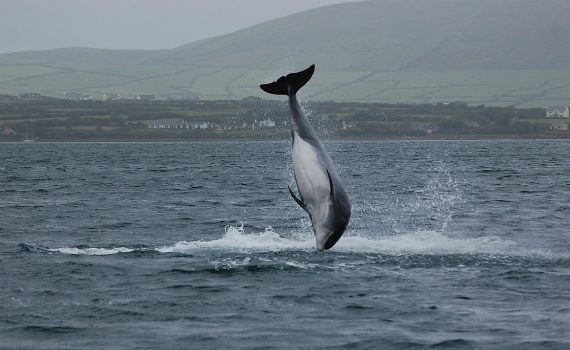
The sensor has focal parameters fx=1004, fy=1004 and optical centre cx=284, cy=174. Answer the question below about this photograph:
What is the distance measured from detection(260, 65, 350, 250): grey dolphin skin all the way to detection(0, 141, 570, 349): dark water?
7.84ft

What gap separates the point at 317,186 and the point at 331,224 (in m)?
0.77

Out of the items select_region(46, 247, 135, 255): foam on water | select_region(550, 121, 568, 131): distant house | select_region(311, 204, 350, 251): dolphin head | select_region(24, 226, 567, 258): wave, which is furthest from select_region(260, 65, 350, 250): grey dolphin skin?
select_region(550, 121, 568, 131): distant house

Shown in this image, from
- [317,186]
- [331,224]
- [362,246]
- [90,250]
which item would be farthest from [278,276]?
[331,224]

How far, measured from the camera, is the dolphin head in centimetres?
1733

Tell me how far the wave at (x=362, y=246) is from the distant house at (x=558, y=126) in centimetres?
16630

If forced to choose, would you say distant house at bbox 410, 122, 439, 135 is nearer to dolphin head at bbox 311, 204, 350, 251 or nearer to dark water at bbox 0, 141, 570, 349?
dark water at bbox 0, 141, 570, 349

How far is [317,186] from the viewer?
698 inches

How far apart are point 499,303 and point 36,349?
9.85 metres

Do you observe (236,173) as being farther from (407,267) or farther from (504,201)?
(407,267)

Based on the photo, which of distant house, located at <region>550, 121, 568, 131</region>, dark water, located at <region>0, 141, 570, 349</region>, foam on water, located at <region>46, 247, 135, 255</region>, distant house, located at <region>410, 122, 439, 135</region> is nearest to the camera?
dark water, located at <region>0, 141, 570, 349</region>

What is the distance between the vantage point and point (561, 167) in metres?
89.6

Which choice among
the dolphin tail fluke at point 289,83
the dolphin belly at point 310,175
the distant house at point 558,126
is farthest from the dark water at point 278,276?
the distant house at point 558,126

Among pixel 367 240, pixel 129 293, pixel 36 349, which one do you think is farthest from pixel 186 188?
pixel 36 349

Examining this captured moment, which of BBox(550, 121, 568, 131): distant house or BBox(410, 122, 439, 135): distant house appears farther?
BBox(410, 122, 439, 135): distant house
